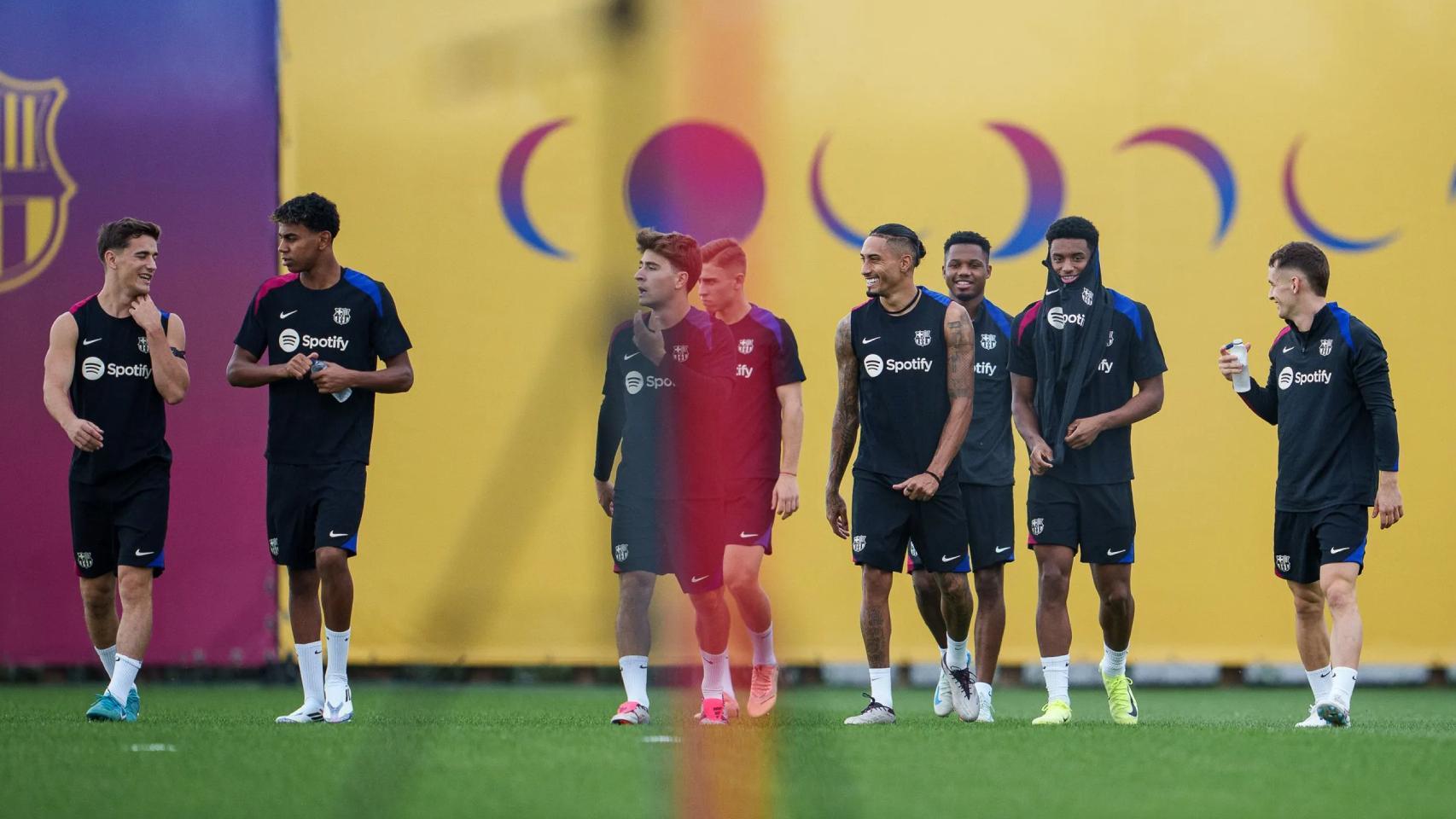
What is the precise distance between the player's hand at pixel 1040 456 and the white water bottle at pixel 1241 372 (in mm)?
831

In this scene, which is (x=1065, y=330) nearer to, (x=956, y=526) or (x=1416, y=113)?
(x=956, y=526)

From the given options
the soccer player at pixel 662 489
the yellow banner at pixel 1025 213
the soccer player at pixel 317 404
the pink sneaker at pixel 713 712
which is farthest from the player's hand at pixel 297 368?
the yellow banner at pixel 1025 213

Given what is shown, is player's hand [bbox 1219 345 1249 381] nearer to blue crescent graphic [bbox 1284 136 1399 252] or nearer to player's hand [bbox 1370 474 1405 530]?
player's hand [bbox 1370 474 1405 530]

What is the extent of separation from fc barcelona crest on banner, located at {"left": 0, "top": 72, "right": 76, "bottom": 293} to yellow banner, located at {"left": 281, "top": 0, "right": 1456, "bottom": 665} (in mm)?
1291

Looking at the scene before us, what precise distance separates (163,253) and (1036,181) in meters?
4.93

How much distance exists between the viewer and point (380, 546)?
30.9ft

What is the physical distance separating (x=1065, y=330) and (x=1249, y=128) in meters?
3.39

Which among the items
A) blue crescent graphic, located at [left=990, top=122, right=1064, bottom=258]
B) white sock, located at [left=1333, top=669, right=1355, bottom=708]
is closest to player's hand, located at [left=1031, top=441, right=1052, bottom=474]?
white sock, located at [left=1333, top=669, right=1355, bottom=708]

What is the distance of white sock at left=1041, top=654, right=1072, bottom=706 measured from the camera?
6.50 m

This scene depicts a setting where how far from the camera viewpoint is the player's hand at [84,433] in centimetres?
652

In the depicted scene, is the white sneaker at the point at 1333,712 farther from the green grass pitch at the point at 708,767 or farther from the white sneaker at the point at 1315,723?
the green grass pitch at the point at 708,767

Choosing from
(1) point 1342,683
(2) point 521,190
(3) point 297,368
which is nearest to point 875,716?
(1) point 1342,683

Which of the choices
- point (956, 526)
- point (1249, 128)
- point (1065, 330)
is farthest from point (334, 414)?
point (1249, 128)

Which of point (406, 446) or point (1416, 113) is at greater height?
point (1416, 113)
